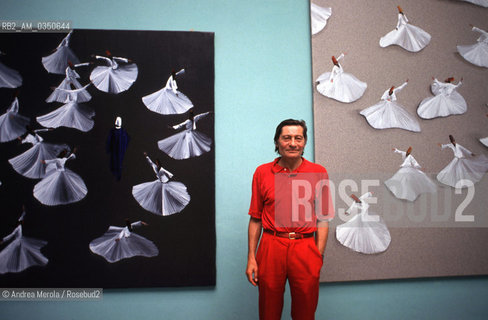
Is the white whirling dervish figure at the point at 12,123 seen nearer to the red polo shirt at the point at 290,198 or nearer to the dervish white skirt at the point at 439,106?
the red polo shirt at the point at 290,198

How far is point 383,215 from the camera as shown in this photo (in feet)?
5.65

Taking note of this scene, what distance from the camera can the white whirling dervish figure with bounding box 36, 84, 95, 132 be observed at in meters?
1.64

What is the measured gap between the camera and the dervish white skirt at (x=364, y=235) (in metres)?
1.68

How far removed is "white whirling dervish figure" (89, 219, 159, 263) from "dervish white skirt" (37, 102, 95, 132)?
630 mm

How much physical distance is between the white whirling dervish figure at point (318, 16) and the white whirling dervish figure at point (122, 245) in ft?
5.39

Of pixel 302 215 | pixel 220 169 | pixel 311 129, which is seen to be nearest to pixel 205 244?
pixel 220 169

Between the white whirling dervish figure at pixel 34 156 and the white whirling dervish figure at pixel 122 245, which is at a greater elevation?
the white whirling dervish figure at pixel 34 156

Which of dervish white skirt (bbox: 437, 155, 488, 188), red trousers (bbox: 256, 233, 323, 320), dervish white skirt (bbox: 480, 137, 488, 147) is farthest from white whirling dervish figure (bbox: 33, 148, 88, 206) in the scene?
dervish white skirt (bbox: 480, 137, 488, 147)

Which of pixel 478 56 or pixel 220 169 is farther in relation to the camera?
pixel 478 56

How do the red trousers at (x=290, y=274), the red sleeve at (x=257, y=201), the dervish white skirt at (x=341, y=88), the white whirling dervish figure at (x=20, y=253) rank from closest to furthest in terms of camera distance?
the red trousers at (x=290, y=274) < the red sleeve at (x=257, y=201) < the white whirling dervish figure at (x=20, y=253) < the dervish white skirt at (x=341, y=88)

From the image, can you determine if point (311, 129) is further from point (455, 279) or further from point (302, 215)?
point (455, 279)

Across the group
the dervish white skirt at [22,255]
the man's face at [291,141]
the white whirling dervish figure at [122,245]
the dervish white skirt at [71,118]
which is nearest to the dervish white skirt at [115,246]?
the white whirling dervish figure at [122,245]

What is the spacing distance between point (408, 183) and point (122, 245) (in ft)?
5.87

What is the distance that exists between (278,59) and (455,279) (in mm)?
1806
